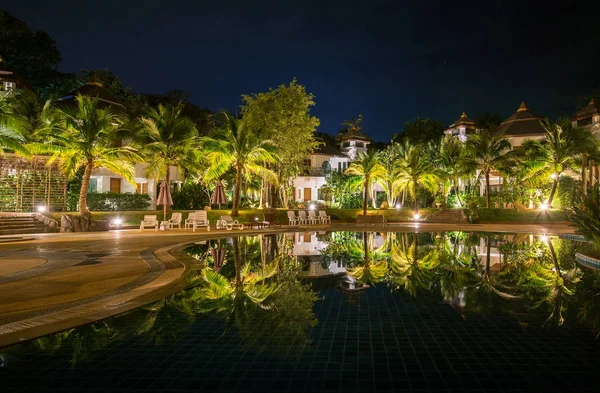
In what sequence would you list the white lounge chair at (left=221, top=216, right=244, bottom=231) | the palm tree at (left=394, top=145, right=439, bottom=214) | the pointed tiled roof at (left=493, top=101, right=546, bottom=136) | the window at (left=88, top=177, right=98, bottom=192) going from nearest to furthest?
the white lounge chair at (left=221, top=216, right=244, bottom=231) → the window at (left=88, top=177, right=98, bottom=192) → the palm tree at (left=394, top=145, right=439, bottom=214) → the pointed tiled roof at (left=493, top=101, right=546, bottom=136)

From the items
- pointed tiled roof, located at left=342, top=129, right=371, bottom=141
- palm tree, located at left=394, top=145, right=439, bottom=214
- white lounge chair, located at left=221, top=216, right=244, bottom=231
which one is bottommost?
white lounge chair, located at left=221, top=216, right=244, bottom=231

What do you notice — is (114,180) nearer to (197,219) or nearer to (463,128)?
(197,219)

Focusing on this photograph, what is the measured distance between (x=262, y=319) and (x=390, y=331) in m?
1.73

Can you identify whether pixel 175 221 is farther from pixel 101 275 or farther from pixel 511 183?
pixel 511 183

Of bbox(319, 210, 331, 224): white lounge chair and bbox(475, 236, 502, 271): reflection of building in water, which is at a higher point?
bbox(319, 210, 331, 224): white lounge chair

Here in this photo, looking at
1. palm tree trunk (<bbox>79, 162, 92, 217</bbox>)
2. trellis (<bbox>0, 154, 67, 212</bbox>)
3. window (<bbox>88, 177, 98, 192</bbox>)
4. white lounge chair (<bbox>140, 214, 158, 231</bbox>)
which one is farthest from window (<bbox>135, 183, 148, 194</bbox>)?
white lounge chair (<bbox>140, 214, 158, 231</bbox>)

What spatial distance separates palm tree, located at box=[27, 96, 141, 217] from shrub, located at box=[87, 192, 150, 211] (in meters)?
3.53

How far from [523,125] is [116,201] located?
41805 mm

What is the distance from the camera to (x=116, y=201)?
26.9 meters

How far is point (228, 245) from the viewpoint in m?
15.4

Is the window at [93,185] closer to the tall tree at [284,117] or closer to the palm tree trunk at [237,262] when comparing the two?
the tall tree at [284,117]

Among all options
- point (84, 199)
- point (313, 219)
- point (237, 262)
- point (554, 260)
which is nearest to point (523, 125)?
point (313, 219)

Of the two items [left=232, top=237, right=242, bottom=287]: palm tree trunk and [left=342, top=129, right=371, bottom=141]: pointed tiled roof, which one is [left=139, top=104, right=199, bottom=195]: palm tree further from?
[left=342, top=129, right=371, bottom=141]: pointed tiled roof

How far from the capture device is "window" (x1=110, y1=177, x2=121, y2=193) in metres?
29.7
